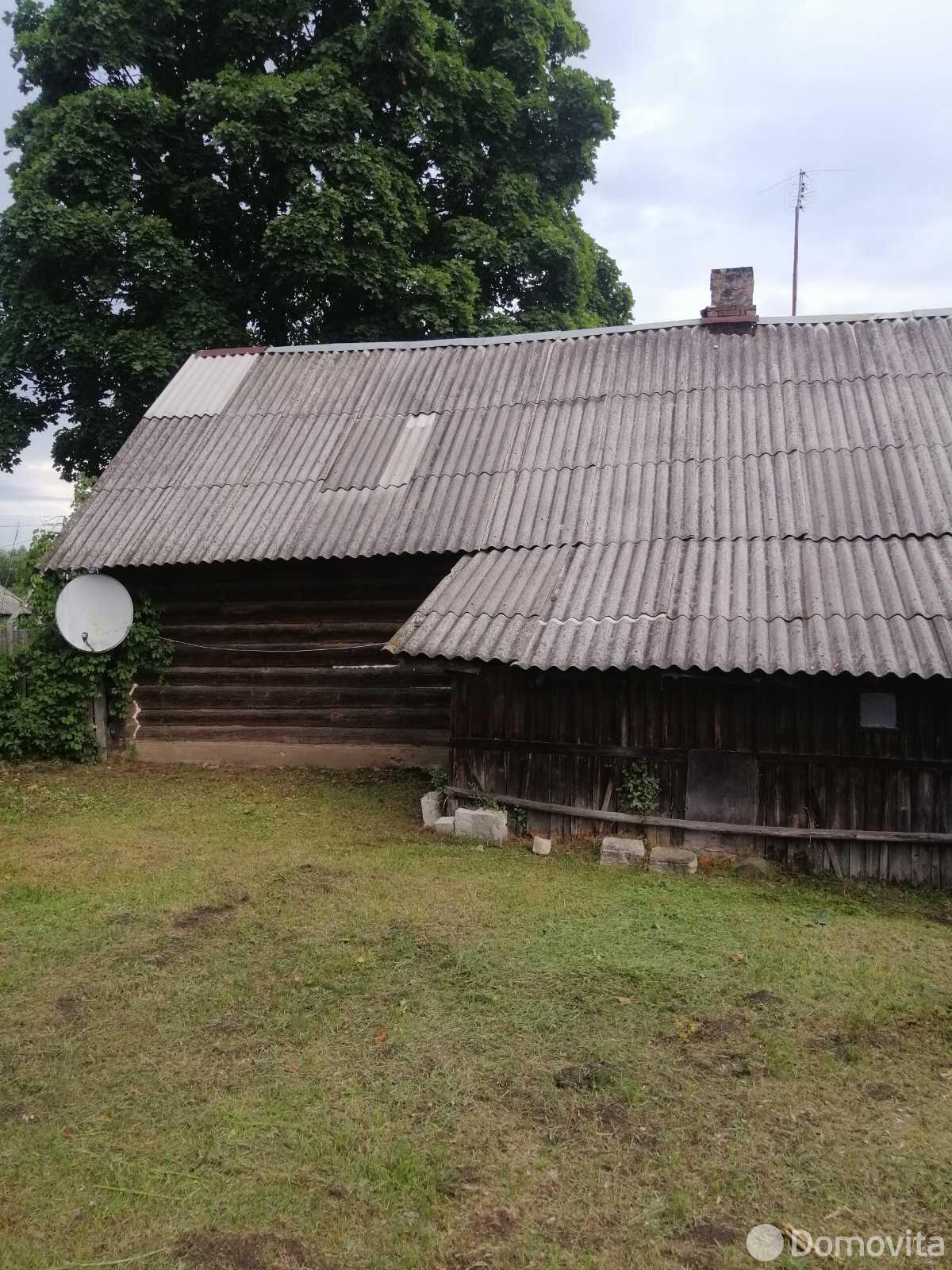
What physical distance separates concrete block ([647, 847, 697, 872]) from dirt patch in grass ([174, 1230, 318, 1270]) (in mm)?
4992

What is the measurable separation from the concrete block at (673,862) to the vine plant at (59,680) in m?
7.46

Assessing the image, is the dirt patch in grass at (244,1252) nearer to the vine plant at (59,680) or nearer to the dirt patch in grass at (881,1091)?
the dirt patch in grass at (881,1091)

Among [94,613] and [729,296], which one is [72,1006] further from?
[729,296]

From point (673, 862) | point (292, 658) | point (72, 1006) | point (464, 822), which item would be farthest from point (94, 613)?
point (673, 862)

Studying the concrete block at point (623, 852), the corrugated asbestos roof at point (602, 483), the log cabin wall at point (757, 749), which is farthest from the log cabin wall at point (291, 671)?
the concrete block at point (623, 852)

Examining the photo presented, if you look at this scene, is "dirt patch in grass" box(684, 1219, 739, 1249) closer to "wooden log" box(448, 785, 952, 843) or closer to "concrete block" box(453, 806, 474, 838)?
"wooden log" box(448, 785, 952, 843)

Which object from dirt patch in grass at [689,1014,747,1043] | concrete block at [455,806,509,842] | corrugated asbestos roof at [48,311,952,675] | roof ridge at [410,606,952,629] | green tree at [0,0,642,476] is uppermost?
green tree at [0,0,642,476]

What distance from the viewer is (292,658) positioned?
38.5 ft

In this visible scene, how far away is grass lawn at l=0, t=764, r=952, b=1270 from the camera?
10.7ft

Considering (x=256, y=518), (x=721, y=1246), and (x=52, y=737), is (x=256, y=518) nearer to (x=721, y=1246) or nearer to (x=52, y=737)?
(x=52, y=737)

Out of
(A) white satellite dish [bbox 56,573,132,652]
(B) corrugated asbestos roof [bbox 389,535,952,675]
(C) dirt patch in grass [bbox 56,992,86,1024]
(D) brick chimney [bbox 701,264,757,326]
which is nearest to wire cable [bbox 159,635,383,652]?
(A) white satellite dish [bbox 56,573,132,652]

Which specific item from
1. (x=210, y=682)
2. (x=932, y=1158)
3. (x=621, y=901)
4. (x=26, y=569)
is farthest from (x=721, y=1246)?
(x=26, y=569)

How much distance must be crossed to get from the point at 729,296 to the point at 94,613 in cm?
1018

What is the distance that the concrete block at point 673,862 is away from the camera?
7.57 meters
